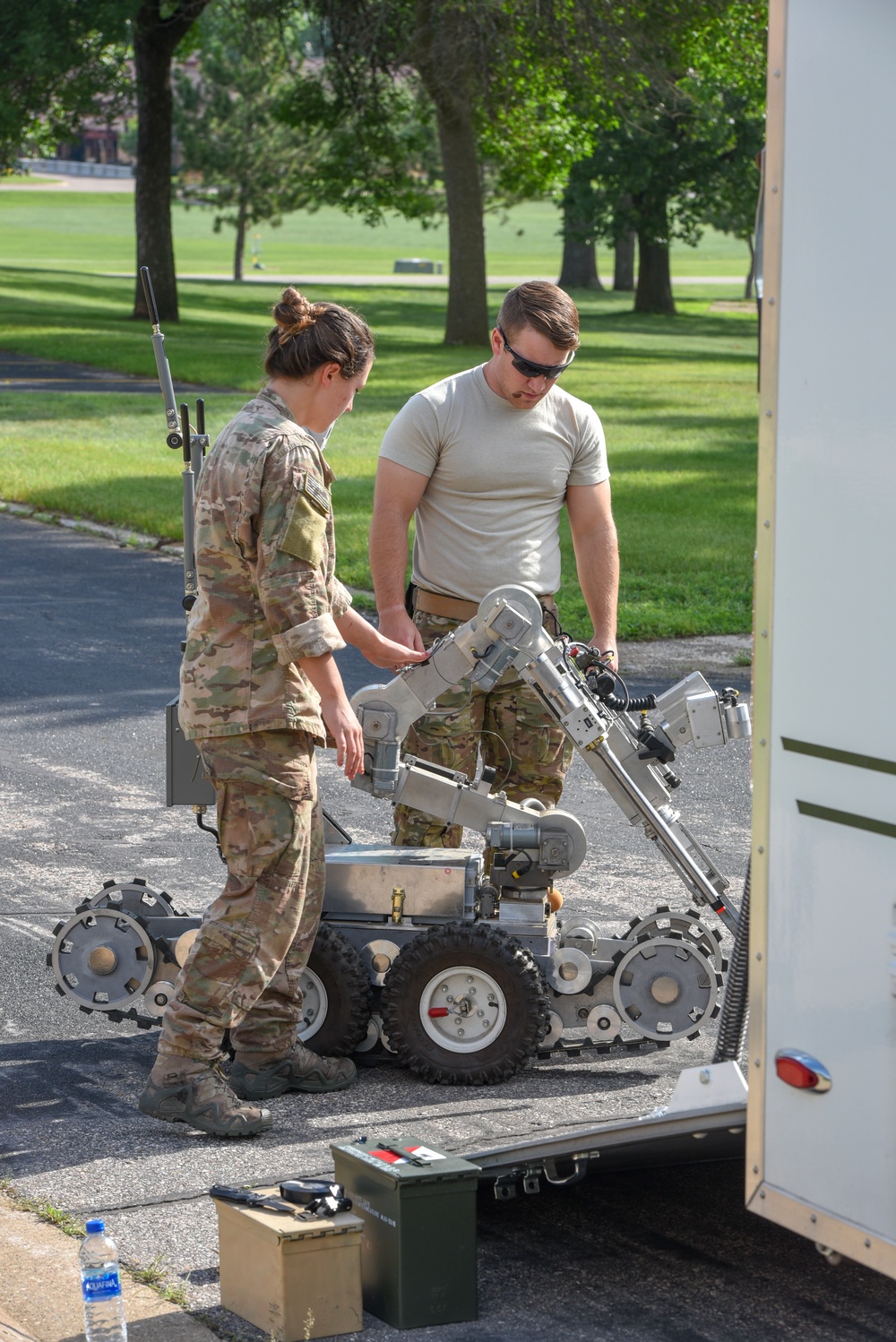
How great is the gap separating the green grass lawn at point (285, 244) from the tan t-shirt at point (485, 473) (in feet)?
203

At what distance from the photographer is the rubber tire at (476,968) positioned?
498cm

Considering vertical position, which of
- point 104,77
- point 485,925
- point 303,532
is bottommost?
point 485,925

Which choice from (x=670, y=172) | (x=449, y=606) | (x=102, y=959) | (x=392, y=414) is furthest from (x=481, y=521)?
(x=670, y=172)

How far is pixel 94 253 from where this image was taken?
3024 inches

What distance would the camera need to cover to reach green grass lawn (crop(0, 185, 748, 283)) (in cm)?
7756

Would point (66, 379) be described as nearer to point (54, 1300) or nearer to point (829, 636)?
point (54, 1300)

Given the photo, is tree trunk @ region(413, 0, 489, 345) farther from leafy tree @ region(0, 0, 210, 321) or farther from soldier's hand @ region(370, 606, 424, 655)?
soldier's hand @ region(370, 606, 424, 655)

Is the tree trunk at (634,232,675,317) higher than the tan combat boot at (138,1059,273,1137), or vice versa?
the tree trunk at (634,232,675,317)

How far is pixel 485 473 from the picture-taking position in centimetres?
554

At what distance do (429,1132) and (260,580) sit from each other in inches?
59.9

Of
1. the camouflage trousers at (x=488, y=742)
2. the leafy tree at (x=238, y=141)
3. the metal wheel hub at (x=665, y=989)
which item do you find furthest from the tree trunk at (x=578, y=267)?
the metal wheel hub at (x=665, y=989)

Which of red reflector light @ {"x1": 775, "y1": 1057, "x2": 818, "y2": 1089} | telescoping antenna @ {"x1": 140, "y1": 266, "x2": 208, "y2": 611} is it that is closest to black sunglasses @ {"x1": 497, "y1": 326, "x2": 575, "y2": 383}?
telescoping antenna @ {"x1": 140, "y1": 266, "x2": 208, "y2": 611}

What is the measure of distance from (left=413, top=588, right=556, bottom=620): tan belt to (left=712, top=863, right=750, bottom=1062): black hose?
1910 mm

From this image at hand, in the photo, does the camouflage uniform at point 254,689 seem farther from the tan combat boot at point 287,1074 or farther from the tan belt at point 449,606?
the tan belt at point 449,606
